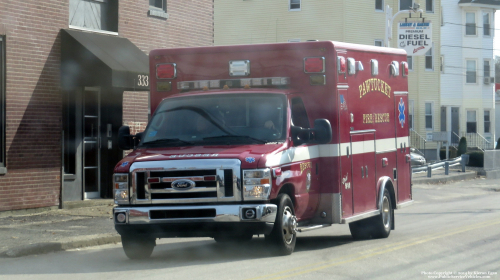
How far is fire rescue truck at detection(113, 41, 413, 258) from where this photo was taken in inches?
324

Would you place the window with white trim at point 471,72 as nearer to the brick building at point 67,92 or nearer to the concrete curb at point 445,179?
the concrete curb at point 445,179

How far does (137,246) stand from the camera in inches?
356

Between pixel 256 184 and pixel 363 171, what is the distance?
9.51 feet

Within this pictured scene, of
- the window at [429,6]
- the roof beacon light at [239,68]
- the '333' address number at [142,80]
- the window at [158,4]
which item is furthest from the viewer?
the window at [429,6]

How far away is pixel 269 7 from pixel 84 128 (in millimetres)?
23109

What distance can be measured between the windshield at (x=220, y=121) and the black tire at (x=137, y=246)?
1236 mm

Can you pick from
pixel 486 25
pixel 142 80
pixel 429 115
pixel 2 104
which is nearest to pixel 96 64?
pixel 142 80

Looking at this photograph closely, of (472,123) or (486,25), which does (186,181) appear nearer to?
(472,123)

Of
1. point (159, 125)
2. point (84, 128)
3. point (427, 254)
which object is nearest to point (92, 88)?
A: point (84, 128)

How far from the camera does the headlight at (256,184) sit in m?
8.15

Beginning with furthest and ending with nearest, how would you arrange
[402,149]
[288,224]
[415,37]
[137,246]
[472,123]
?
1. [472,123]
2. [415,37]
3. [402,149]
4. [137,246]
5. [288,224]

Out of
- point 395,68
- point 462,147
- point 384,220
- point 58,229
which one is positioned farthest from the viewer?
point 462,147

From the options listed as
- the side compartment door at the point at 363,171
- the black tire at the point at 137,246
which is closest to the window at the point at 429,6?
the side compartment door at the point at 363,171

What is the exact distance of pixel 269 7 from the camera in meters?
37.4
